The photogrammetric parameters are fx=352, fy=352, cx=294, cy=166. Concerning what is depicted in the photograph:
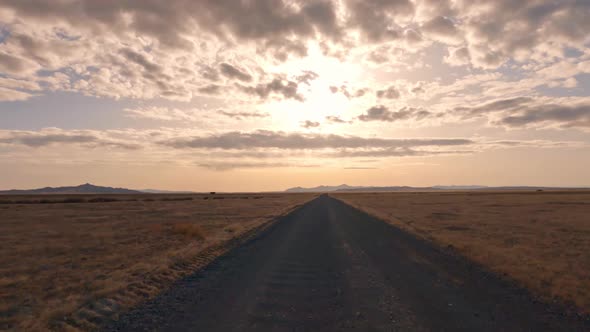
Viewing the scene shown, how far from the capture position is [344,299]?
854 centimetres

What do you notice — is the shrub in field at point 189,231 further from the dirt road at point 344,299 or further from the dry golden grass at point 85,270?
the dirt road at point 344,299

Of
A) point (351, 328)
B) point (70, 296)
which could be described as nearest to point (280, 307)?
point (351, 328)

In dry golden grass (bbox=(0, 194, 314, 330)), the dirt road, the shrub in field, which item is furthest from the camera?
the shrub in field

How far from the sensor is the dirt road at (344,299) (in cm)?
689

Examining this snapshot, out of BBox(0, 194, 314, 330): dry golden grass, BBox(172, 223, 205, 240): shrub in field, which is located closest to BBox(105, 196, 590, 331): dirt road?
BBox(0, 194, 314, 330): dry golden grass

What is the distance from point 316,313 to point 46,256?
14.4 m

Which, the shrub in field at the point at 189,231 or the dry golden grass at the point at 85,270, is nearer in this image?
the dry golden grass at the point at 85,270

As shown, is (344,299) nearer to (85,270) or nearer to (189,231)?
(85,270)

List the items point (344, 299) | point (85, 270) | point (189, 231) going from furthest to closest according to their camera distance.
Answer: point (189, 231), point (85, 270), point (344, 299)

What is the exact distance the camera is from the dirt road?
6.89 m

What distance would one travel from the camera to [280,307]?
7859mm

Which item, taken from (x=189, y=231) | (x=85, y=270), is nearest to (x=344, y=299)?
(x=85, y=270)

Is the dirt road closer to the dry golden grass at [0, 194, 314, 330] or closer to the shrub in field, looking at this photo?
the dry golden grass at [0, 194, 314, 330]

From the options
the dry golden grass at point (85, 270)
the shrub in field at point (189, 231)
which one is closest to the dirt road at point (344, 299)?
the dry golden grass at point (85, 270)
